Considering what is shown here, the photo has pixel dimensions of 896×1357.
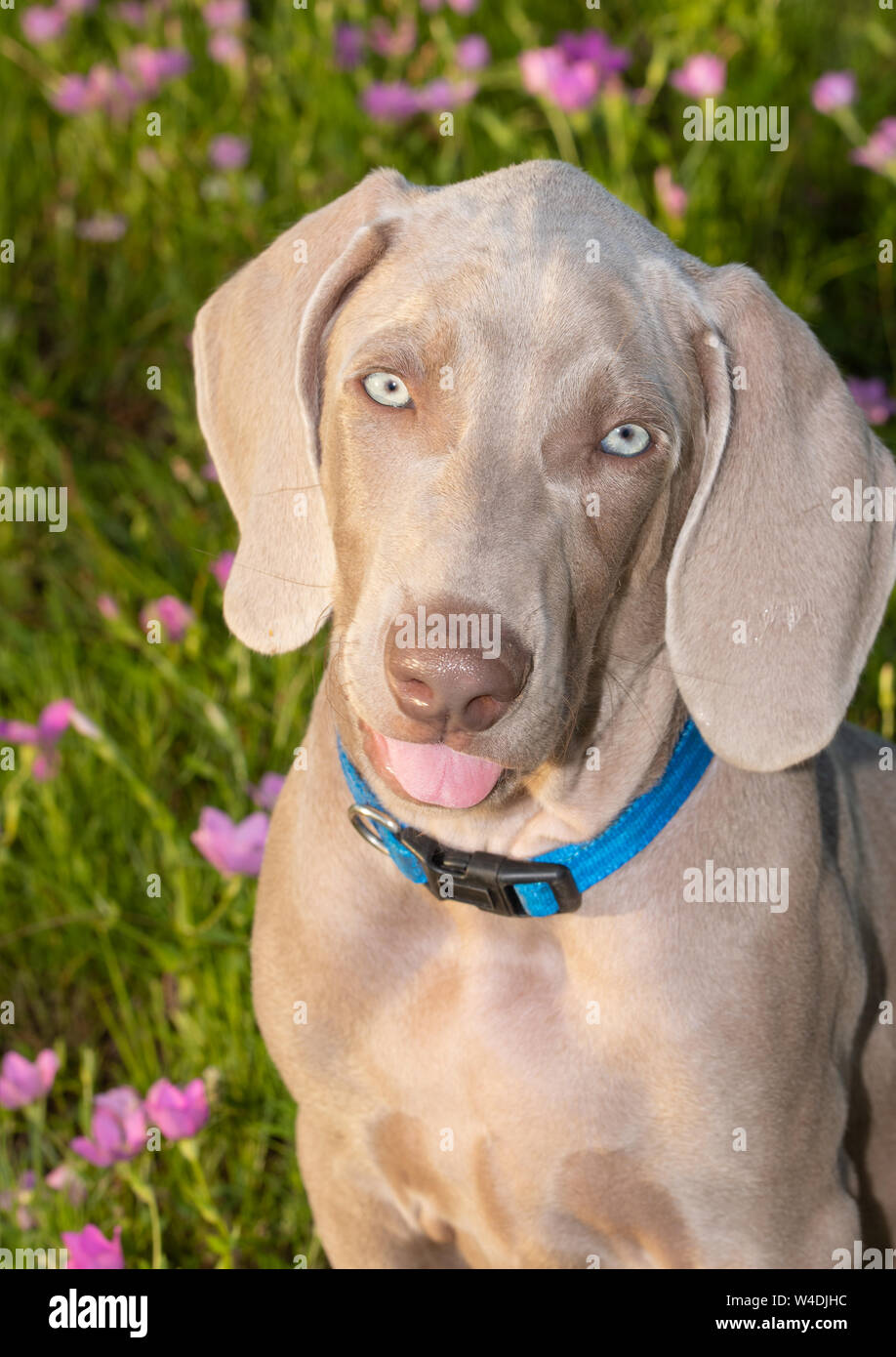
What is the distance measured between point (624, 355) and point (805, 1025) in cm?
99

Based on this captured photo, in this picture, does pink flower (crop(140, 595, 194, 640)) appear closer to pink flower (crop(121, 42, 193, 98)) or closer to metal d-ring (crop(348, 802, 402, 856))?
metal d-ring (crop(348, 802, 402, 856))

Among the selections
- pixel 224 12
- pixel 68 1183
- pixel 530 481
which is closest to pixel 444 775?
pixel 530 481

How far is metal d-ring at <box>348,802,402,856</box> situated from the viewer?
2.44 meters

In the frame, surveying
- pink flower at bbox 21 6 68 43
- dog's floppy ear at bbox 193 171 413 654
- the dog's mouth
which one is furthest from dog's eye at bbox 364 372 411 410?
pink flower at bbox 21 6 68 43

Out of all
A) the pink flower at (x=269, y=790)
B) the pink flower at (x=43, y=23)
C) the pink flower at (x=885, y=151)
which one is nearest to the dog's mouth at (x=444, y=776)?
the pink flower at (x=269, y=790)

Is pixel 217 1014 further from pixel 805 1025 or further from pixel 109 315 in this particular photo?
pixel 109 315

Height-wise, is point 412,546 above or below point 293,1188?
above

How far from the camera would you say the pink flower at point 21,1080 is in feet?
9.57

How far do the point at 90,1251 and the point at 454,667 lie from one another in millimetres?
1219

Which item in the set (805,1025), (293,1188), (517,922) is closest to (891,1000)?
(805,1025)

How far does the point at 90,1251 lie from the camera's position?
2.62 metres

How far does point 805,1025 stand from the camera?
8.06ft

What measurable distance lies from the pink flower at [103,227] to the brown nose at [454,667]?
10.5 ft

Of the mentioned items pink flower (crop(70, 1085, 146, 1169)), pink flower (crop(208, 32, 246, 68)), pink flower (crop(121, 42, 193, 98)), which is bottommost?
pink flower (crop(70, 1085, 146, 1169))
